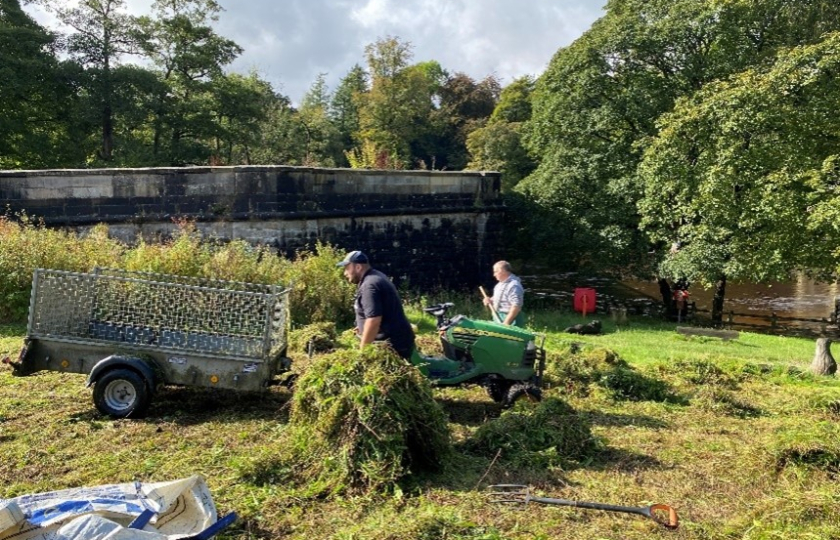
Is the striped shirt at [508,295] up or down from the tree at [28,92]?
down

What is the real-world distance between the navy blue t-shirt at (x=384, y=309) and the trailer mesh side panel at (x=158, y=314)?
3.95 feet

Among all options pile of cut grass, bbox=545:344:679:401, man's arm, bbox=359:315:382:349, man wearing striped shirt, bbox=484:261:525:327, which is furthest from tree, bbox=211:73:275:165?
man's arm, bbox=359:315:382:349

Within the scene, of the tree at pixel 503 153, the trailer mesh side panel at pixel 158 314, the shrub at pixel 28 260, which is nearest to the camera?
the trailer mesh side panel at pixel 158 314

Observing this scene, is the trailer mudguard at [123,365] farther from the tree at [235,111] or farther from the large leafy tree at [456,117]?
the large leafy tree at [456,117]

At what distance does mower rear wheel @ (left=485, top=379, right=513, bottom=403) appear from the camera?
7.68 m

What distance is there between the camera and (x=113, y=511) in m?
3.77

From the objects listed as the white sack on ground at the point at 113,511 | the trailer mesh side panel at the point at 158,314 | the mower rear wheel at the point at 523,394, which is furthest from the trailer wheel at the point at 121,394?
the mower rear wheel at the point at 523,394

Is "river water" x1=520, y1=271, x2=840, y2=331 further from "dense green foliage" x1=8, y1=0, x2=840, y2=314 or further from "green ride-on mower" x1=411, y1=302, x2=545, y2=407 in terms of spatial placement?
"green ride-on mower" x1=411, y1=302, x2=545, y2=407

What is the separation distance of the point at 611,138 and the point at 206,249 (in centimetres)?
1408

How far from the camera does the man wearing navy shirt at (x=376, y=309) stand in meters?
6.27

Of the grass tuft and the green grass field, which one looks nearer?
the green grass field

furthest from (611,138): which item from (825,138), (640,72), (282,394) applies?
(282,394)

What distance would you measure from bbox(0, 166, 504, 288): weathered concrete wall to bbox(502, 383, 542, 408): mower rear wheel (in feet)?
32.4

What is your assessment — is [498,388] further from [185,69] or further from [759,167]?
[185,69]
